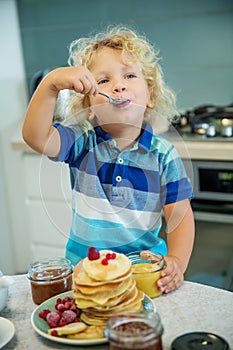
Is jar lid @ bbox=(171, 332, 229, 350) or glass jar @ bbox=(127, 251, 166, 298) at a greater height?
jar lid @ bbox=(171, 332, 229, 350)

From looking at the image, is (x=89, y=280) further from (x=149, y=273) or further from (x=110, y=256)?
(x=149, y=273)

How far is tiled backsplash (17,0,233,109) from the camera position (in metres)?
2.23

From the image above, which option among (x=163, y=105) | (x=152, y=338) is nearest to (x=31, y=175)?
(x=163, y=105)

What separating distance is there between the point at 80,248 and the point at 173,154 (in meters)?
0.30

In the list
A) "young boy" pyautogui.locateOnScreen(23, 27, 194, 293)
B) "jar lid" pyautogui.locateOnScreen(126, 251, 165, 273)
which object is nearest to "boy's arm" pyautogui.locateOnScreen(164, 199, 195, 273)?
"young boy" pyautogui.locateOnScreen(23, 27, 194, 293)

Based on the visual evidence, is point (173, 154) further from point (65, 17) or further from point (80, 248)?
point (65, 17)

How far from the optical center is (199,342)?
0.75 meters

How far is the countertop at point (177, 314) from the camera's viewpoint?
0.82 m

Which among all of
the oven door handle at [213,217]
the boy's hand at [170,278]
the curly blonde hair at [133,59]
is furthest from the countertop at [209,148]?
the boy's hand at [170,278]

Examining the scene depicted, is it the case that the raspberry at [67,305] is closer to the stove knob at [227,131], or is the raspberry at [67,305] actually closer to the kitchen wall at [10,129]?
the stove knob at [227,131]

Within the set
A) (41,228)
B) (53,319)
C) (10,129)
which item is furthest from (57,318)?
(10,129)

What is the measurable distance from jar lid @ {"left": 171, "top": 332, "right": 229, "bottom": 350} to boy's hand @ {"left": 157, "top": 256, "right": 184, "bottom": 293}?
0.18 meters

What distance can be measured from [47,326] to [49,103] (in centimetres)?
44

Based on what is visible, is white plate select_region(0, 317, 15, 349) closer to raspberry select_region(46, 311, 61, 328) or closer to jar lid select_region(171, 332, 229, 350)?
raspberry select_region(46, 311, 61, 328)
